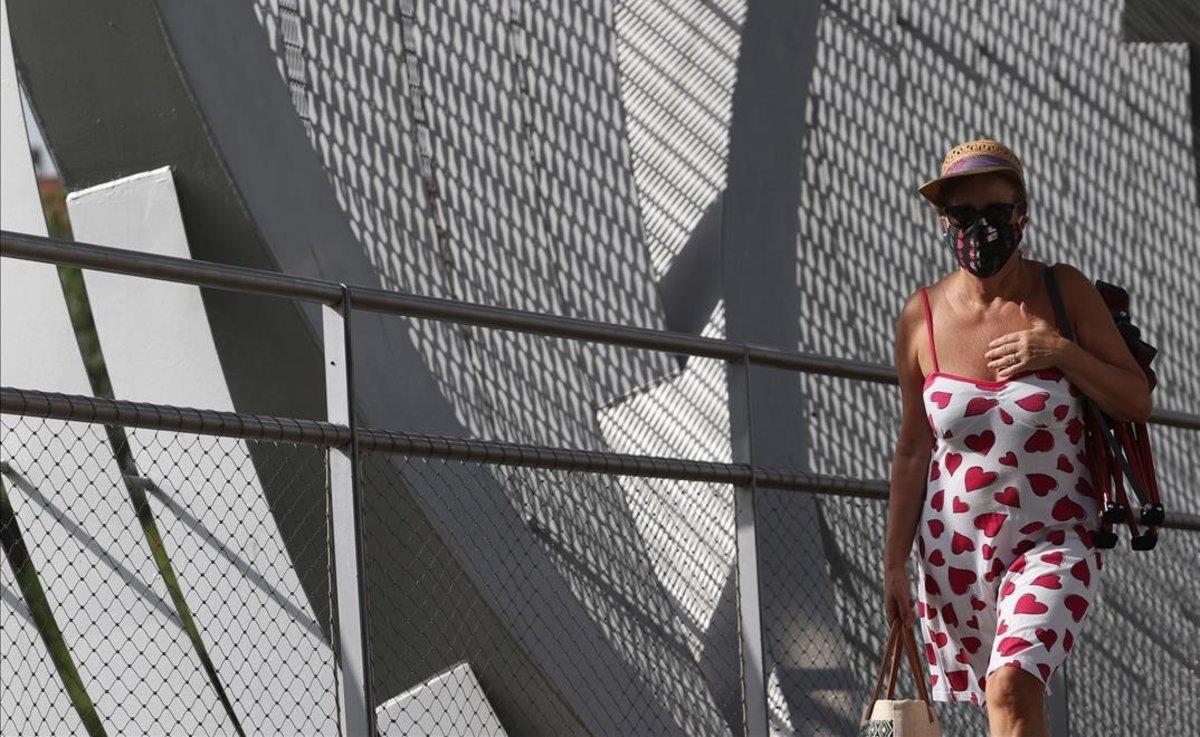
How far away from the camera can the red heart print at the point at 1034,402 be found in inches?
168

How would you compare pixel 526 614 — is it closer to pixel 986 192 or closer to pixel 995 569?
pixel 995 569

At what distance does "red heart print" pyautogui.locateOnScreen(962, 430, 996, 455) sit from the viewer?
430cm

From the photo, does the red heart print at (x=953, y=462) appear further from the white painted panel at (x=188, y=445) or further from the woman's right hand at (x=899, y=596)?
the white painted panel at (x=188, y=445)

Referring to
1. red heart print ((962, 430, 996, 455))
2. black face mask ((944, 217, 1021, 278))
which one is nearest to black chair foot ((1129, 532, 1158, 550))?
red heart print ((962, 430, 996, 455))

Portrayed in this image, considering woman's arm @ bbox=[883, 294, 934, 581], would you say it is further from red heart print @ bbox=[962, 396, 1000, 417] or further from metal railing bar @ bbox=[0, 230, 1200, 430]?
metal railing bar @ bbox=[0, 230, 1200, 430]

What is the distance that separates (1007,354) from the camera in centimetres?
428

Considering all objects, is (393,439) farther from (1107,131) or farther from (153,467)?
(1107,131)

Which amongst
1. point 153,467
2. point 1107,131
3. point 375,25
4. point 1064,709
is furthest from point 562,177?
point 1107,131

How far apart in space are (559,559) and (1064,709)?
6.18 feet

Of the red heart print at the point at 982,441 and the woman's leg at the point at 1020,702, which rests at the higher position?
the red heart print at the point at 982,441

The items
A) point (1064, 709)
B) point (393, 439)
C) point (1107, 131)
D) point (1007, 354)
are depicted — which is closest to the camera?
point (1007, 354)

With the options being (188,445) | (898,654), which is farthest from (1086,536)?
(188,445)

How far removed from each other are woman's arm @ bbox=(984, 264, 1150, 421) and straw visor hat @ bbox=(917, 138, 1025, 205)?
Answer: 27 centimetres

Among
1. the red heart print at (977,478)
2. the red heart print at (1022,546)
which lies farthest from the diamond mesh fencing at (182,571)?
the red heart print at (1022,546)
